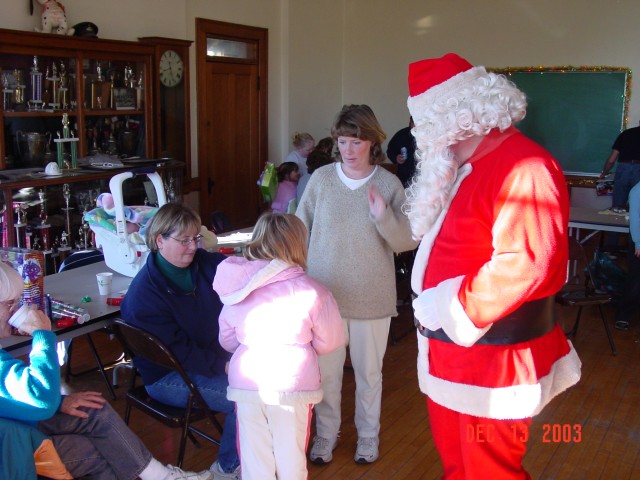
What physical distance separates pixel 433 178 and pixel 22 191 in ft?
12.9

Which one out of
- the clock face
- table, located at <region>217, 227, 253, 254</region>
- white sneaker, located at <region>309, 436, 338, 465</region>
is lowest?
white sneaker, located at <region>309, 436, 338, 465</region>

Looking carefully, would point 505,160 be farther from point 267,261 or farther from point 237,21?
point 237,21

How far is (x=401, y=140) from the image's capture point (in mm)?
7270

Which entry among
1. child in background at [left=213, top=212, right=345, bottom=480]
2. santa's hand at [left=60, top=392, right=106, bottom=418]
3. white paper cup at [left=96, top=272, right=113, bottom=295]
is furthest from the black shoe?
santa's hand at [left=60, top=392, right=106, bottom=418]

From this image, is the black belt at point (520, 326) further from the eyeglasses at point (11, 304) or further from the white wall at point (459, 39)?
the white wall at point (459, 39)

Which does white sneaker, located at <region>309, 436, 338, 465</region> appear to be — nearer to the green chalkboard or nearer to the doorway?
the doorway

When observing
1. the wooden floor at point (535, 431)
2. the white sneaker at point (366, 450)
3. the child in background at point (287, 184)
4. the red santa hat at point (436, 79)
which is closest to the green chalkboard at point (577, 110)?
the child in background at point (287, 184)

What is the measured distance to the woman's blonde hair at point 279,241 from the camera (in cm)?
246

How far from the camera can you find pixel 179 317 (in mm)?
2838

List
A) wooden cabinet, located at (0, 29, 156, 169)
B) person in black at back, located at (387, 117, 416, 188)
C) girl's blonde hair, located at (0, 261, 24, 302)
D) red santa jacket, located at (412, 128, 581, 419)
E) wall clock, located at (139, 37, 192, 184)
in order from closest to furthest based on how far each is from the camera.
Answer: red santa jacket, located at (412, 128, 581, 419) < girl's blonde hair, located at (0, 261, 24, 302) < wooden cabinet, located at (0, 29, 156, 169) < wall clock, located at (139, 37, 192, 184) < person in black at back, located at (387, 117, 416, 188)

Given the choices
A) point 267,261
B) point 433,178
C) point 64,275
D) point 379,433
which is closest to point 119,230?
point 64,275

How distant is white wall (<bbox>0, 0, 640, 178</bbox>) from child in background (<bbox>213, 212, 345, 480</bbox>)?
184 inches

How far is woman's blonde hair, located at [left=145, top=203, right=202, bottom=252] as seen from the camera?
2.87 meters

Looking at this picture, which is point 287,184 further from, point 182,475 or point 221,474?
point 182,475
